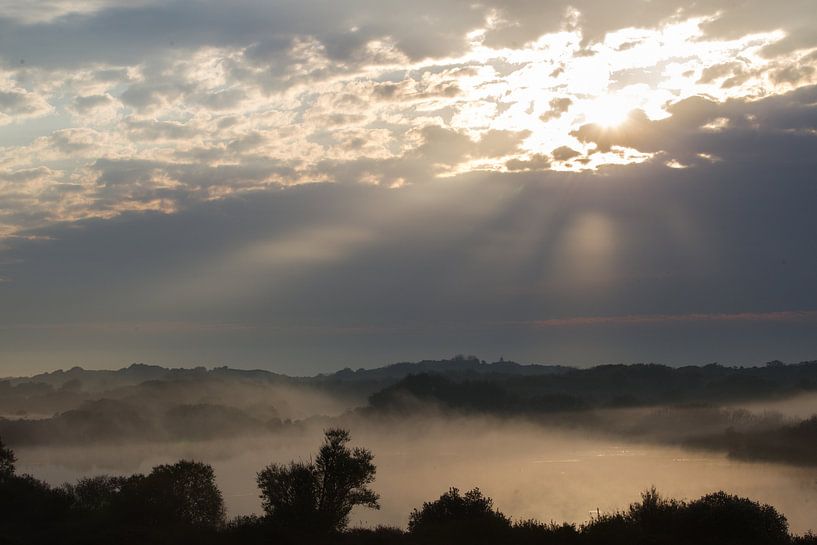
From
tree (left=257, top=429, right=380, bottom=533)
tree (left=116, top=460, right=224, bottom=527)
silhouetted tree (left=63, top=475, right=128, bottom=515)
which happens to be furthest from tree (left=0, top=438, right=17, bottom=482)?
tree (left=257, top=429, right=380, bottom=533)

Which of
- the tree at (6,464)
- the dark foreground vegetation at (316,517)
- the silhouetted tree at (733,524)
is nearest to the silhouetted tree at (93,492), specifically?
the dark foreground vegetation at (316,517)

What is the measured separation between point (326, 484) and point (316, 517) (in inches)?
272

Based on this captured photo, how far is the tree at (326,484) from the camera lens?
48.5m

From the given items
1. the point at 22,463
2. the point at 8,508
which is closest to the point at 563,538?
the point at 8,508

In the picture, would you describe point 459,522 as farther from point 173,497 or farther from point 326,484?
point 173,497

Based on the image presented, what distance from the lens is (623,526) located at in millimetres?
36719

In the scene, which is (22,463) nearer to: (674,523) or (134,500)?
(134,500)

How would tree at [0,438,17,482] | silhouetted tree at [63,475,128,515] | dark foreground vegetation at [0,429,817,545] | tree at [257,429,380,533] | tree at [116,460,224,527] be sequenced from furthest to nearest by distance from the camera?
tree at [0,438,17,482] → silhouetted tree at [63,475,128,515] → tree at [116,460,224,527] → tree at [257,429,380,533] → dark foreground vegetation at [0,429,817,545]

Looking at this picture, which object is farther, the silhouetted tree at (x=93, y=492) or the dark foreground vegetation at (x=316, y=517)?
the silhouetted tree at (x=93, y=492)

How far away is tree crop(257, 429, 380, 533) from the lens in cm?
4847

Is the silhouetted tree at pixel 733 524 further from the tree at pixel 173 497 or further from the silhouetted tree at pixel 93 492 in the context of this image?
the silhouetted tree at pixel 93 492

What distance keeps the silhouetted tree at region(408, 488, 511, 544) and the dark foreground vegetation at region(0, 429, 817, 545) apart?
2.5 inches

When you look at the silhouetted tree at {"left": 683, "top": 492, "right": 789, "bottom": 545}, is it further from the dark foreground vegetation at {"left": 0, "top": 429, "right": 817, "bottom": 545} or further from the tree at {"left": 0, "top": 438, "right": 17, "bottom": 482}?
the tree at {"left": 0, "top": 438, "right": 17, "bottom": 482}

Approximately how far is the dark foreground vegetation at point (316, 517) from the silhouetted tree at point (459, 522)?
0.21 feet
